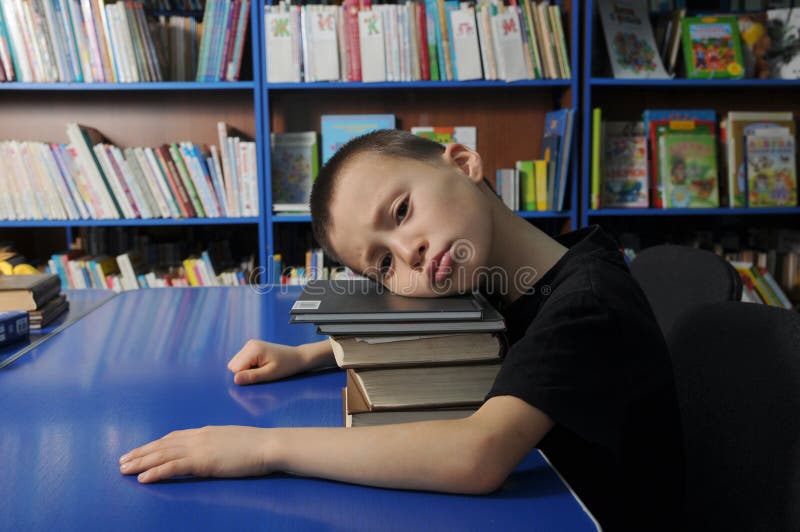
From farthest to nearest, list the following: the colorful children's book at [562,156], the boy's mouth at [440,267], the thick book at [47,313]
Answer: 1. the colorful children's book at [562,156]
2. the thick book at [47,313]
3. the boy's mouth at [440,267]

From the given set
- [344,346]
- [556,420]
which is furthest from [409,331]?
[556,420]

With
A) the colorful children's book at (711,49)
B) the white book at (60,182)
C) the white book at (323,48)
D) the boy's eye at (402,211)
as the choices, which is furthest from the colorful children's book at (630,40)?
the white book at (60,182)

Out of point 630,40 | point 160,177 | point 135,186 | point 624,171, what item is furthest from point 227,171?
point 630,40

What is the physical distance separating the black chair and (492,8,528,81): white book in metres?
1.78

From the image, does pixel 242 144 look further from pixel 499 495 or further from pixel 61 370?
pixel 499 495

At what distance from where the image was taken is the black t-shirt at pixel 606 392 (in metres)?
0.62

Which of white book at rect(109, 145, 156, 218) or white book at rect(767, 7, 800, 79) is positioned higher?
white book at rect(767, 7, 800, 79)

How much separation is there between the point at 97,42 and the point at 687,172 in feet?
8.12

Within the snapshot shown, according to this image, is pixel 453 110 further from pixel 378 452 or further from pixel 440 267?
pixel 378 452

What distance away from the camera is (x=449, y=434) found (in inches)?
23.7

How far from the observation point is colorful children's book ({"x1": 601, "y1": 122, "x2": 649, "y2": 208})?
2.68 meters

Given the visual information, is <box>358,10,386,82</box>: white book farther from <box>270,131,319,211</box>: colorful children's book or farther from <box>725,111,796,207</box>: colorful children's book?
<box>725,111,796,207</box>: colorful children's book

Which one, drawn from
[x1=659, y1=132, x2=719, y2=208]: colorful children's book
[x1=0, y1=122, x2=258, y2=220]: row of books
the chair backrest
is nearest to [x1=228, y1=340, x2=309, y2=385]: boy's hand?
the chair backrest

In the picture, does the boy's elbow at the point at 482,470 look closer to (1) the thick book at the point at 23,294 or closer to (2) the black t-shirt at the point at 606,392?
(2) the black t-shirt at the point at 606,392
